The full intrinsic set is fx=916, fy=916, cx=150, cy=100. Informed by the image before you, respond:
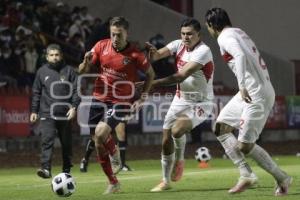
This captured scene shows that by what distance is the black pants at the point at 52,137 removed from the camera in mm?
15867

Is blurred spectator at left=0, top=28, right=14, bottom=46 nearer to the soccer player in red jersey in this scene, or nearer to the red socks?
the soccer player in red jersey

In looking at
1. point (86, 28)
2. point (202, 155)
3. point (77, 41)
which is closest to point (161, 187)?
point (202, 155)

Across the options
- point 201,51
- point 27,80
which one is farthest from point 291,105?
point 201,51

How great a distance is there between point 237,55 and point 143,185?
3.41m

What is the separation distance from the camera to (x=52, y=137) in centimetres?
1599

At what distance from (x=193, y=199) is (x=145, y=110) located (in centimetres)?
1635

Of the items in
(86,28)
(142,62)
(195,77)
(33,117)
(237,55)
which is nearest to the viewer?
(237,55)

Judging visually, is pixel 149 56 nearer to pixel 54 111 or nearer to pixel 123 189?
pixel 123 189

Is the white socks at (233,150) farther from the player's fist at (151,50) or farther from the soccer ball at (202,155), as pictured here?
the soccer ball at (202,155)

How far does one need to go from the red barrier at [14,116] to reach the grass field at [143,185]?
19.6 feet

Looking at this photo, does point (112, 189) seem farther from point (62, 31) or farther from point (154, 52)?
point (62, 31)

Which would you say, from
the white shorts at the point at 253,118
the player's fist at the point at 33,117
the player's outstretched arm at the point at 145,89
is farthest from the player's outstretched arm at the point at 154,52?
the player's fist at the point at 33,117

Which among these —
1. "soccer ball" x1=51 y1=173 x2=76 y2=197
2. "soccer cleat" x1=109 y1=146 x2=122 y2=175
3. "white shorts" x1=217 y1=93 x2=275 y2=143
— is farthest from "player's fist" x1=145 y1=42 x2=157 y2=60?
"soccer ball" x1=51 y1=173 x2=76 y2=197

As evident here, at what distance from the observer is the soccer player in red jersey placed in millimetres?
12477
